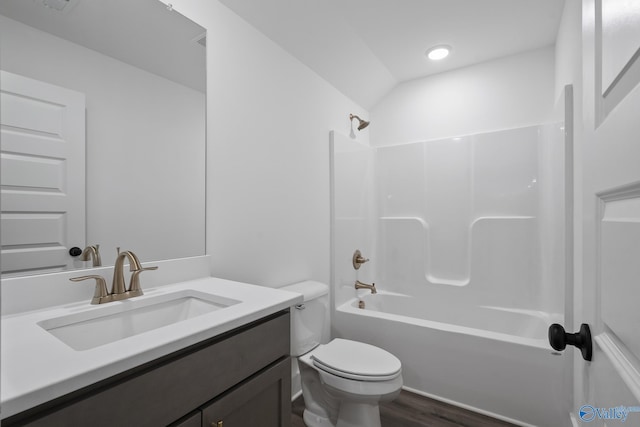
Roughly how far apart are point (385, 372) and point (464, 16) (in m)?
2.14

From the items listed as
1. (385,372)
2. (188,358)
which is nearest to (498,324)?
(385,372)

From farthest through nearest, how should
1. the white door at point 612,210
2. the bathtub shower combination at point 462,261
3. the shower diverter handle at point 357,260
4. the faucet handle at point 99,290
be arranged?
the shower diverter handle at point 357,260
the bathtub shower combination at point 462,261
the faucet handle at point 99,290
the white door at point 612,210

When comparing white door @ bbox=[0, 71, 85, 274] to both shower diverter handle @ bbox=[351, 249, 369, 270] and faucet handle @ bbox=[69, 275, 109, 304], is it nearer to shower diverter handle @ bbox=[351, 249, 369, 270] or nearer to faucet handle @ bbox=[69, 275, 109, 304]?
faucet handle @ bbox=[69, 275, 109, 304]

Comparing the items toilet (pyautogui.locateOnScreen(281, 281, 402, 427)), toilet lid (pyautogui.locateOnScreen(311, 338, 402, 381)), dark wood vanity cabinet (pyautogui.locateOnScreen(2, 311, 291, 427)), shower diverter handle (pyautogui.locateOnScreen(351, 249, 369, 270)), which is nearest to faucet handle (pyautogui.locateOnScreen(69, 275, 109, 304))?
dark wood vanity cabinet (pyautogui.locateOnScreen(2, 311, 291, 427))

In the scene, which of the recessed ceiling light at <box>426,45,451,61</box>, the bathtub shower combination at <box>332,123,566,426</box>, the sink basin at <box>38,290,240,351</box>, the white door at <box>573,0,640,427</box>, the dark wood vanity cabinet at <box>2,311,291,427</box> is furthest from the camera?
the recessed ceiling light at <box>426,45,451,61</box>

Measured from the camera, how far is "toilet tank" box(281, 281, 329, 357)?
1689 millimetres

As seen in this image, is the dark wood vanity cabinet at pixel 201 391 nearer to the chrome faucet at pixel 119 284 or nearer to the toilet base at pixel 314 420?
the chrome faucet at pixel 119 284

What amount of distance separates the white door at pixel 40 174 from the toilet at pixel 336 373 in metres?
1.04

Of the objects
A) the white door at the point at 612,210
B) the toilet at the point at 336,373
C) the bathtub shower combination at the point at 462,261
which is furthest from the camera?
the bathtub shower combination at the point at 462,261

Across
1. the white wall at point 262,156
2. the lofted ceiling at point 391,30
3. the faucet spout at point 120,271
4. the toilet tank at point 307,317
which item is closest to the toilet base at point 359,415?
the toilet tank at point 307,317

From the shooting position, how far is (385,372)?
1.47 metres

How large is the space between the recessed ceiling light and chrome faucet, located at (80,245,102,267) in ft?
8.03

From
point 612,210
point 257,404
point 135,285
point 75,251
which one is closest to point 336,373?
point 257,404

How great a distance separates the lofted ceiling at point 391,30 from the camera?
5.93 feet
